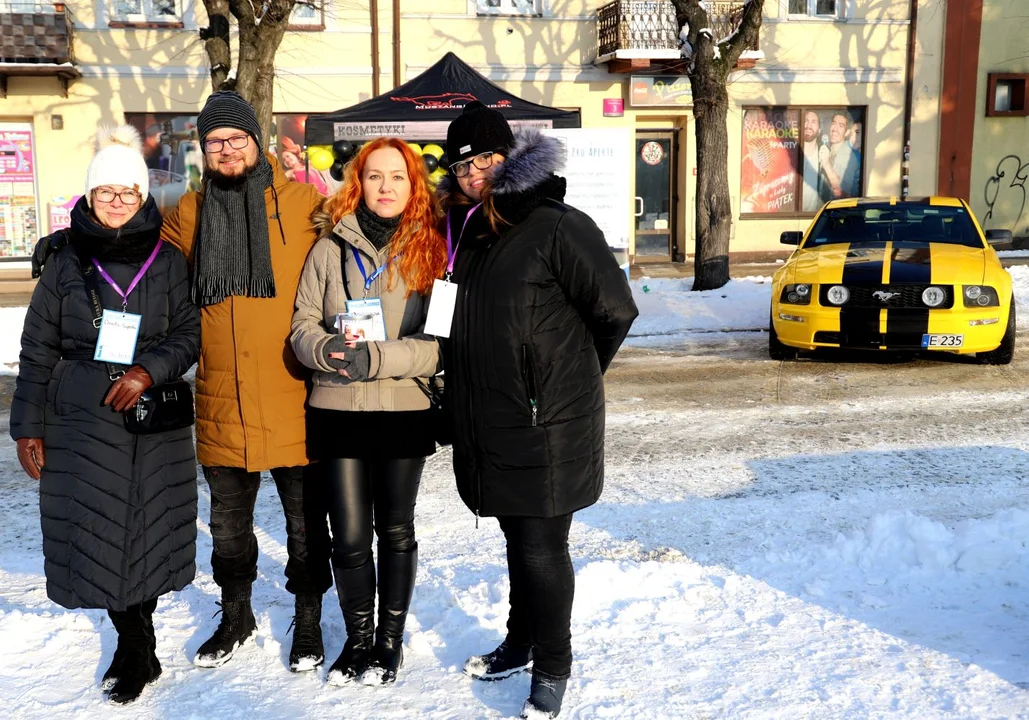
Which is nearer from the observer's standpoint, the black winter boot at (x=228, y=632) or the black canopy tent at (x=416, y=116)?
the black winter boot at (x=228, y=632)

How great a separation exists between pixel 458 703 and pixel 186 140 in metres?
17.8

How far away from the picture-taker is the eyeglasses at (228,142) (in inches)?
130

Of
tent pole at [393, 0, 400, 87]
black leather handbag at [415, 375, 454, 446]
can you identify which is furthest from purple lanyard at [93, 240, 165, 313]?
tent pole at [393, 0, 400, 87]

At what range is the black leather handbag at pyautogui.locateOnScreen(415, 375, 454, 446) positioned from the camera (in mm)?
3213

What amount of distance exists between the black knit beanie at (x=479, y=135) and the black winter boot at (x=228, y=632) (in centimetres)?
181

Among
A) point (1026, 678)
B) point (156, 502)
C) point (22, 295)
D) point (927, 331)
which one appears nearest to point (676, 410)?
point (927, 331)

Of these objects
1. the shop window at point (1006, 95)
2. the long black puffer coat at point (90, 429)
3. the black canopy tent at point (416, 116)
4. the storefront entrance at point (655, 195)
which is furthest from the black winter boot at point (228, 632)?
the shop window at point (1006, 95)

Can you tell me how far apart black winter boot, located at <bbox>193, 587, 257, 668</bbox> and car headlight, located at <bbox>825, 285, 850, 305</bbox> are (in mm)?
6414

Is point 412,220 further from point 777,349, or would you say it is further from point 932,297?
point 777,349

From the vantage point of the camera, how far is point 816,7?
2075 centimetres

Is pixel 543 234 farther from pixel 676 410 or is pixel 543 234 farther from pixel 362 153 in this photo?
pixel 676 410

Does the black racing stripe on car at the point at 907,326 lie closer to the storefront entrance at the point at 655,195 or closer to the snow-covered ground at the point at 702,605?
the snow-covered ground at the point at 702,605

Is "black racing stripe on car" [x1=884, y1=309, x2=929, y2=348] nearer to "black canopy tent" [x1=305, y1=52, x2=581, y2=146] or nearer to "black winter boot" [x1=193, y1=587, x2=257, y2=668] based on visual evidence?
"black canopy tent" [x1=305, y1=52, x2=581, y2=146]

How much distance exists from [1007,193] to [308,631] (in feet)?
72.2
